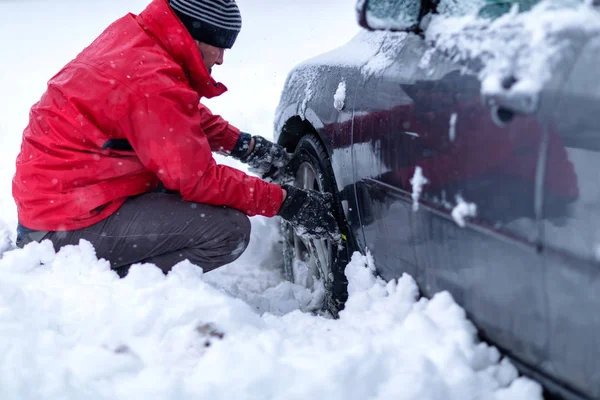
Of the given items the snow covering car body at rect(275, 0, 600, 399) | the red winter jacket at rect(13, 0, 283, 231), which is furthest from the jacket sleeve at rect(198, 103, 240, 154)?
the snow covering car body at rect(275, 0, 600, 399)

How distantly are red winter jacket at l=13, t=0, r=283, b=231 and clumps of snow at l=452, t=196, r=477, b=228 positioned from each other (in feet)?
3.90

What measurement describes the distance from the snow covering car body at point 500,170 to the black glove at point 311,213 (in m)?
0.45

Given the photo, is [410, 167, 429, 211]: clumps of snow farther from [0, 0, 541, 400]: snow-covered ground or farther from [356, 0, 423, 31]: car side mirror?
[356, 0, 423, 31]: car side mirror

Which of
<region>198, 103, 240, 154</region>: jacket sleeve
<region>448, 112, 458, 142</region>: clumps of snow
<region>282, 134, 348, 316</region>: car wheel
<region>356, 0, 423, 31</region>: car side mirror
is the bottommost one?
<region>282, 134, 348, 316</region>: car wheel

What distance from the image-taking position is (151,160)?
7.46ft

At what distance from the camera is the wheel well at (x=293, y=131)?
114 inches

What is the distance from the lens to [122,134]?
2.31 meters

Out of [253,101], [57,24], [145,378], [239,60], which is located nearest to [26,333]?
[145,378]

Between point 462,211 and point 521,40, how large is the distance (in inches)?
17.2

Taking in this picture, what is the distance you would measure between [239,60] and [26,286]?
720cm

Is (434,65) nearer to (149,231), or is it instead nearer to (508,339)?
(508,339)

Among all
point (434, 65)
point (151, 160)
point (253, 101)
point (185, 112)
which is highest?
point (434, 65)

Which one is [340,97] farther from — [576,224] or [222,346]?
[576,224]

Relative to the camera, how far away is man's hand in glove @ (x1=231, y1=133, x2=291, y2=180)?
3.16 meters
